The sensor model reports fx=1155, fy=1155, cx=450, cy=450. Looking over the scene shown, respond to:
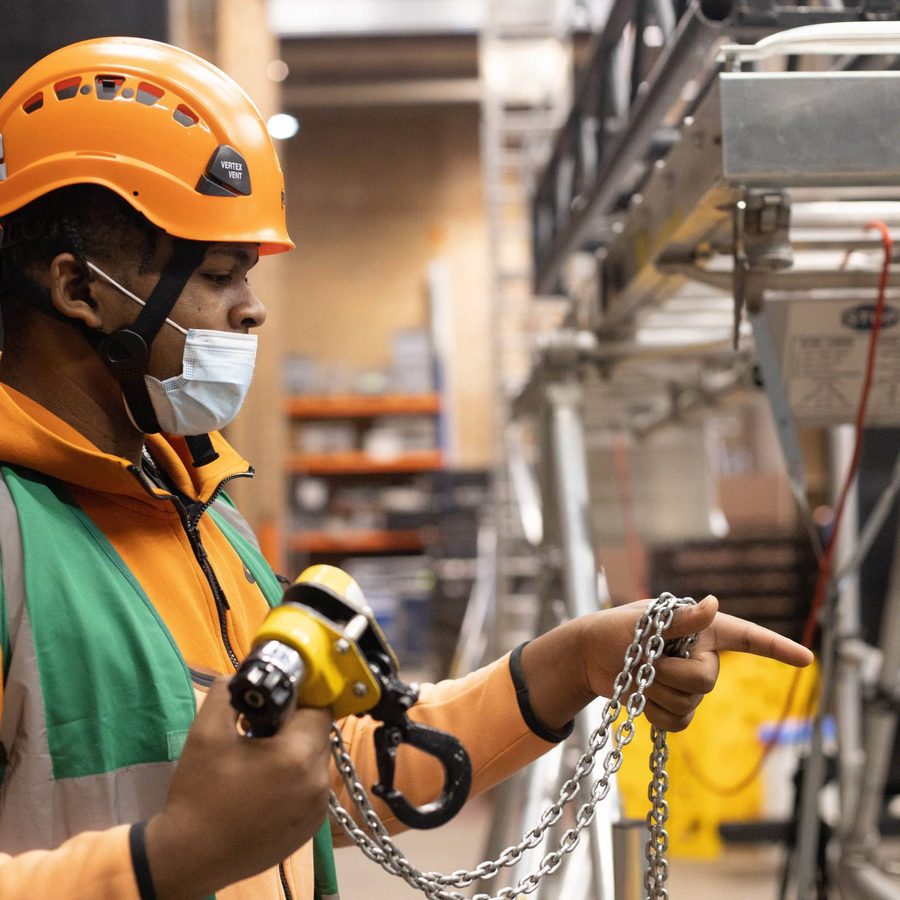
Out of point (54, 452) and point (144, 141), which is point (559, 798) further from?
point (144, 141)

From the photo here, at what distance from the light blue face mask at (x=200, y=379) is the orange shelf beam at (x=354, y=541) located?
885 centimetres

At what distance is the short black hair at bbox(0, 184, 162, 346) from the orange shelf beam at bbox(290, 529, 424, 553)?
8.91 m

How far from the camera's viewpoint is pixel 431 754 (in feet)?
3.72

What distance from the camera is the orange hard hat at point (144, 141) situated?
130 centimetres

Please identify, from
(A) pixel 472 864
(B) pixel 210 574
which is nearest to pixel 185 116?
(B) pixel 210 574

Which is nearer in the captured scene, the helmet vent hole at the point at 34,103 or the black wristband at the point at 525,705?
the helmet vent hole at the point at 34,103

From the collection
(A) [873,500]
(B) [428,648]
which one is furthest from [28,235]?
(B) [428,648]

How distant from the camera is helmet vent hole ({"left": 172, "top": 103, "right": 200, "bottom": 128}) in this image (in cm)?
134

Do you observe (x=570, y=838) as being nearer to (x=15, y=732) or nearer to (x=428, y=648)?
(x=15, y=732)

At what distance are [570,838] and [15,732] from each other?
595 millimetres

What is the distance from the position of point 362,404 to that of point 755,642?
9.23 m

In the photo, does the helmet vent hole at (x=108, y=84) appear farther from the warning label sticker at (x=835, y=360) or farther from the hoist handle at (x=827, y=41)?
the warning label sticker at (x=835, y=360)

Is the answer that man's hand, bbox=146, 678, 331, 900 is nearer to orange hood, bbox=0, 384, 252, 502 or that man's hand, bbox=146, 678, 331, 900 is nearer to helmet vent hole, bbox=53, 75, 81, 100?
orange hood, bbox=0, 384, 252, 502

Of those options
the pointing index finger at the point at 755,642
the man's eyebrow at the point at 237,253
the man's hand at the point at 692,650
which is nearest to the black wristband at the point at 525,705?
the man's hand at the point at 692,650
